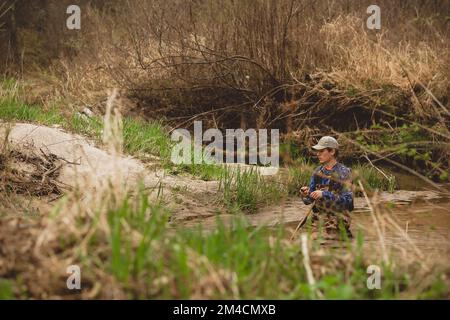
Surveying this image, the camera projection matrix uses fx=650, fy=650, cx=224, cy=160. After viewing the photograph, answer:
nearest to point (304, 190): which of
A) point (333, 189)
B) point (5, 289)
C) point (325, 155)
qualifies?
point (333, 189)

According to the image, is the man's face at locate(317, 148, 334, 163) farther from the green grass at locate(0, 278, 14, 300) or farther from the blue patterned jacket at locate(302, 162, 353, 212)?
the green grass at locate(0, 278, 14, 300)

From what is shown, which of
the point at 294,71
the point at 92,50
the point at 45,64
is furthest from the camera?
the point at 45,64

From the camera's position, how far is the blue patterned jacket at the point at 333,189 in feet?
20.5

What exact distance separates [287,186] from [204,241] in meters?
5.99

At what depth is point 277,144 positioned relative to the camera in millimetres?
12141

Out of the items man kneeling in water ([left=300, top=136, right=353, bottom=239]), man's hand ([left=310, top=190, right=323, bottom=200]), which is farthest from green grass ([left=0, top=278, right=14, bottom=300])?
man's hand ([left=310, top=190, right=323, bottom=200])

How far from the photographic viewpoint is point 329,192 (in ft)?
20.9

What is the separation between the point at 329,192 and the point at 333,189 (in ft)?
0.66

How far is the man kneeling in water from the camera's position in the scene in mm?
6258

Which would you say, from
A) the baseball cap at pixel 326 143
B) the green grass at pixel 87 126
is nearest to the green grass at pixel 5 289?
the baseball cap at pixel 326 143

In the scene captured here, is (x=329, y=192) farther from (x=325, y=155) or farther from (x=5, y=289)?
(x=5, y=289)

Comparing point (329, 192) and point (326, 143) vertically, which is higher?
point (326, 143)

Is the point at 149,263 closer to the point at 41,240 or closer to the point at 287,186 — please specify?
the point at 41,240
